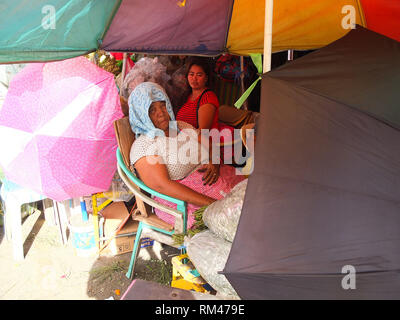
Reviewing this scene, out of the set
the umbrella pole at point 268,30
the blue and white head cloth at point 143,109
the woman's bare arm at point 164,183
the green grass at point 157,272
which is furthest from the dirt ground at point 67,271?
the umbrella pole at point 268,30

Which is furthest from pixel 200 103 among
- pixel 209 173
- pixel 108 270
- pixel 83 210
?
pixel 108 270

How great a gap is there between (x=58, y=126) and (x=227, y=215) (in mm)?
1671

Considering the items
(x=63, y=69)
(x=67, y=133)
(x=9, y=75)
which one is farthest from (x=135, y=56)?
(x=67, y=133)

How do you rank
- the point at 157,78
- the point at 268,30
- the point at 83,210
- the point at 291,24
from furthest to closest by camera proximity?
the point at 157,78
the point at 83,210
the point at 291,24
the point at 268,30

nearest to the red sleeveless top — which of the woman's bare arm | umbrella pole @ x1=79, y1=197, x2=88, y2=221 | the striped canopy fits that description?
the striped canopy

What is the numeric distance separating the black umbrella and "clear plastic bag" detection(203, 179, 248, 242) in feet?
1.03

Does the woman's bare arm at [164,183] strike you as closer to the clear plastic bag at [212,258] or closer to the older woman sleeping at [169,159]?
the older woman sleeping at [169,159]

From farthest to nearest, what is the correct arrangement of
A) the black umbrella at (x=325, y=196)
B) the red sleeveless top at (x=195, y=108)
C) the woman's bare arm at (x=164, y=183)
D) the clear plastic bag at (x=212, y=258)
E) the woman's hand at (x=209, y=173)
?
the red sleeveless top at (x=195, y=108) → the woman's hand at (x=209, y=173) → the woman's bare arm at (x=164, y=183) → the clear plastic bag at (x=212, y=258) → the black umbrella at (x=325, y=196)

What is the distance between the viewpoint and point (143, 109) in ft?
8.75

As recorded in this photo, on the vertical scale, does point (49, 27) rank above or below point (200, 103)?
above

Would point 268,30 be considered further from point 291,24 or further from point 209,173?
point 291,24

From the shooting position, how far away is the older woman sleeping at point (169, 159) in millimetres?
2529

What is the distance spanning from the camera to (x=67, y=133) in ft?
8.80
